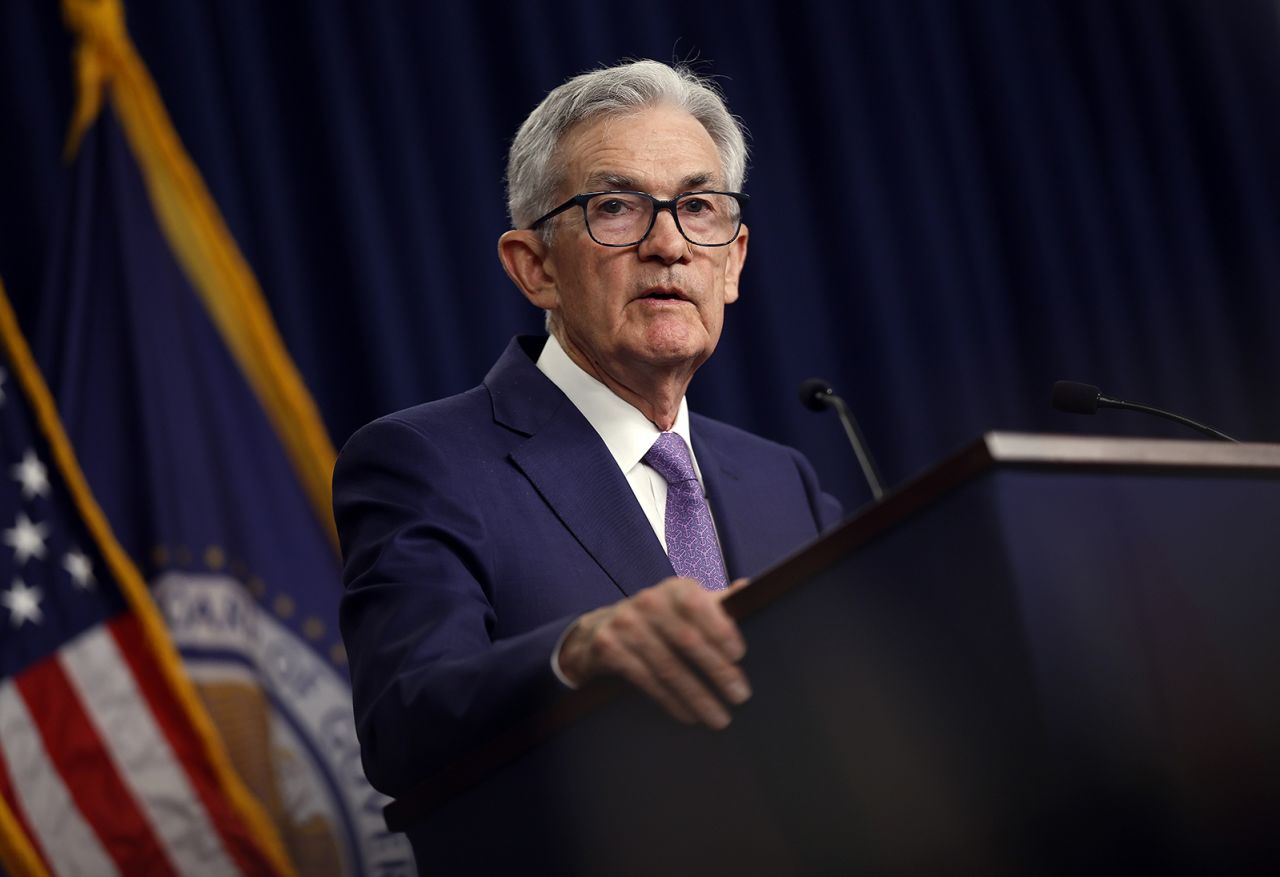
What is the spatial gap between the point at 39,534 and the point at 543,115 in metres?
1.58

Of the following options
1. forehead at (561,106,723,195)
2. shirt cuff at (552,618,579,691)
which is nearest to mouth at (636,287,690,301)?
forehead at (561,106,723,195)

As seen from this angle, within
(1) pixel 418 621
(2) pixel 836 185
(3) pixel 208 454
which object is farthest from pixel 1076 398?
(2) pixel 836 185

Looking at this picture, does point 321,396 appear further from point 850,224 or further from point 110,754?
point 850,224

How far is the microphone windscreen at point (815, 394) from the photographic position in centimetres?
220

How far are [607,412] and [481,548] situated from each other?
1.20ft

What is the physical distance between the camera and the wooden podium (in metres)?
0.78

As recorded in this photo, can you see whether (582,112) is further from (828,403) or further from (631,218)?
(828,403)

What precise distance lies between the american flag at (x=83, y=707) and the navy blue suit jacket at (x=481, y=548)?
1.42 meters

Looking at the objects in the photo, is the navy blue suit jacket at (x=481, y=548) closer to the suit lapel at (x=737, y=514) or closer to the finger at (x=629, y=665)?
the suit lapel at (x=737, y=514)

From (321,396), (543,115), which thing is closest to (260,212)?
(321,396)

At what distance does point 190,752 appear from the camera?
276 centimetres

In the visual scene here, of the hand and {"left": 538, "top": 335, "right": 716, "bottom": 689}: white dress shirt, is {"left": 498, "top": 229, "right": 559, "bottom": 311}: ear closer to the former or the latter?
{"left": 538, "top": 335, "right": 716, "bottom": 689}: white dress shirt

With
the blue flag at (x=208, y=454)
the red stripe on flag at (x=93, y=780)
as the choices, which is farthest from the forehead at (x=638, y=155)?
the red stripe on flag at (x=93, y=780)

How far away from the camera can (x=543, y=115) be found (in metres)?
1.90
